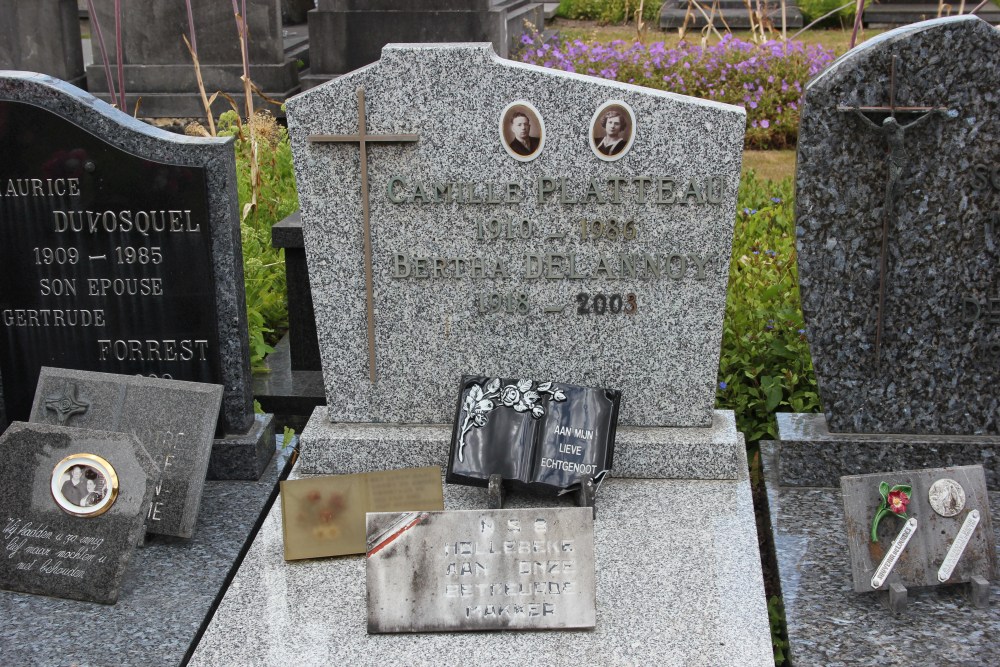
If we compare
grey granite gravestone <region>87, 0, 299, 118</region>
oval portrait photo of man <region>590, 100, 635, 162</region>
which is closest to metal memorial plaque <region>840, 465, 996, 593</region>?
oval portrait photo of man <region>590, 100, 635, 162</region>

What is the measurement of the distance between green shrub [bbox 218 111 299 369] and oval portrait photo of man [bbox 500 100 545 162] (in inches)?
52.2

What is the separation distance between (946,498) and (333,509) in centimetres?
175

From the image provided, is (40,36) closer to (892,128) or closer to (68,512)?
(68,512)

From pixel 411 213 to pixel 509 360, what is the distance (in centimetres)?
59

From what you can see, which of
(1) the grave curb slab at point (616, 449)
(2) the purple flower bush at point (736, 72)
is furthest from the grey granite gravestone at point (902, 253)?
(2) the purple flower bush at point (736, 72)

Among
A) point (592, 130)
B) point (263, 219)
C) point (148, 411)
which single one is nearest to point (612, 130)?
point (592, 130)

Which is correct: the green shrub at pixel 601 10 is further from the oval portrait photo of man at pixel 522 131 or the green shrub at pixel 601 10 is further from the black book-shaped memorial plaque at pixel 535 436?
the black book-shaped memorial plaque at pixel 535 436

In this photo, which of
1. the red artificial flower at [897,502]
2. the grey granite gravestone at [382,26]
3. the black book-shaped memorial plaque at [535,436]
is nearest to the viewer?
the red artificial flower at [897,502]

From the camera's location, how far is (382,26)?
8859 millimetres

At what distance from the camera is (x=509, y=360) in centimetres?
370

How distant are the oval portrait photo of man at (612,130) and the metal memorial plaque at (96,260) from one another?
1262mm

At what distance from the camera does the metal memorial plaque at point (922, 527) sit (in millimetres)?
2992

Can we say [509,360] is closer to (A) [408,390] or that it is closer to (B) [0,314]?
(A) [408,390]

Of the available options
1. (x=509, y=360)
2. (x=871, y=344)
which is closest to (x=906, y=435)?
(x=871, y=344)
